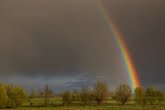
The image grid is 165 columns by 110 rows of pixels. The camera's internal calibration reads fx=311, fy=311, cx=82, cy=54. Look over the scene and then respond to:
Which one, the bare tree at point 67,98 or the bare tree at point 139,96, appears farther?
the bare tree at point 67,98

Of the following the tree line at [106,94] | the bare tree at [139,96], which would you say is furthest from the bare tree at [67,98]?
the bare tree at [139,96]

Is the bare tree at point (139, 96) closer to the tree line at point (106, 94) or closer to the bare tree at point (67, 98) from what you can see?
the tree line at point (106, 94)

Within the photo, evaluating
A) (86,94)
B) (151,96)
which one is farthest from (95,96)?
(151,96)

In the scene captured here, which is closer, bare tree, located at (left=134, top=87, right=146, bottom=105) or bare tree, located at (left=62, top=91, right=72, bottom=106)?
bare tree, located at (left=134, top=87, right=146, bottom=105)

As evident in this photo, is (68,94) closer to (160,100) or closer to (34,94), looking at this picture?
(160,100)

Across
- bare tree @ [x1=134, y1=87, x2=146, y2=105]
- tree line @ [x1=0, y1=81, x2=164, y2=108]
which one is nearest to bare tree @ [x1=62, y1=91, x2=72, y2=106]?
tree line @ [x1=0, y1=81, x2=164, y2=108]

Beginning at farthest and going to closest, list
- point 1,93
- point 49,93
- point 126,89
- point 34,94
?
point 34,94 < point 49,93 < point 126,89 < point 1,93

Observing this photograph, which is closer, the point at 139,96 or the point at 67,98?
the point at 139,96

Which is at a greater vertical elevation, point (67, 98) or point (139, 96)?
point (139, 96)

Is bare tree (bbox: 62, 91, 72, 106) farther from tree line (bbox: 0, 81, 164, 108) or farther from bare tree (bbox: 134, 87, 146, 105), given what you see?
bare tree (bbox: 134, 87, 146, 105)

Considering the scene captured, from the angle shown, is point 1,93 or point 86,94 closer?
point 1,93

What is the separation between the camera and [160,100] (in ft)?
355

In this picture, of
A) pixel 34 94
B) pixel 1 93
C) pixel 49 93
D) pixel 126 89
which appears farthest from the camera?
pixel 34 94

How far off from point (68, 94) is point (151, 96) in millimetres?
29261
